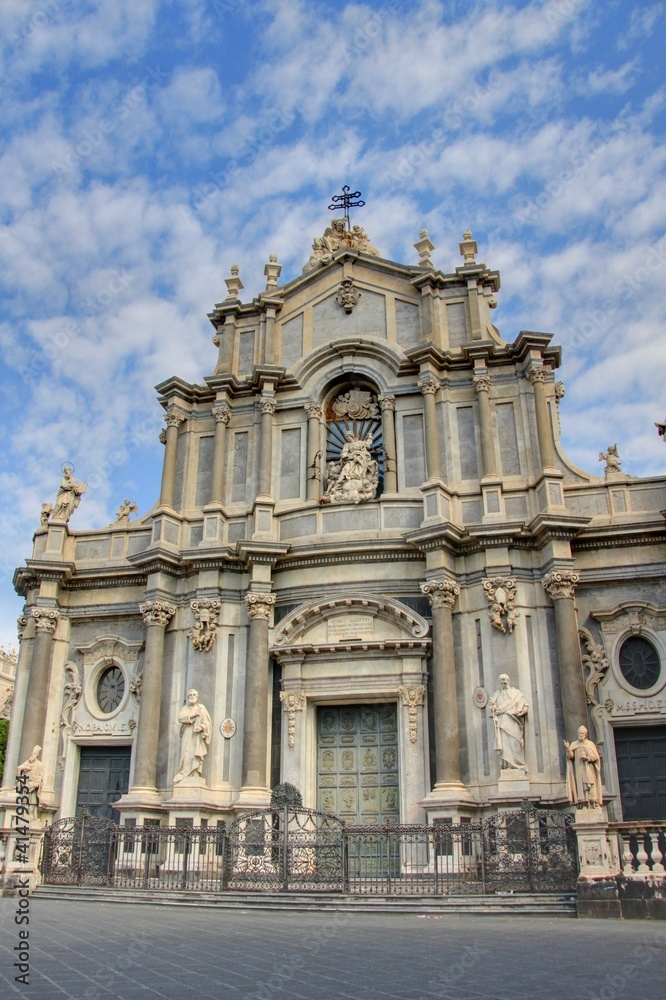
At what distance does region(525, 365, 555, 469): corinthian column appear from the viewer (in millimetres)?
20641

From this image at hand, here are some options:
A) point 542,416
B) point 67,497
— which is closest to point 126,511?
point 67,497

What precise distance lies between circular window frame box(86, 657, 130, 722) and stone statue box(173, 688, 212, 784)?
2.69 m

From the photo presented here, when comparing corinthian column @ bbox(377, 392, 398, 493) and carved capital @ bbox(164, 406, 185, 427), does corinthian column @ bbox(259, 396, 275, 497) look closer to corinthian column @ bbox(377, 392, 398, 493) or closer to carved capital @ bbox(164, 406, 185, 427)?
carved capital @ bbox(164, 406, 185, 427)

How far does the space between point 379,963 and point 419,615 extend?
12.4 metres

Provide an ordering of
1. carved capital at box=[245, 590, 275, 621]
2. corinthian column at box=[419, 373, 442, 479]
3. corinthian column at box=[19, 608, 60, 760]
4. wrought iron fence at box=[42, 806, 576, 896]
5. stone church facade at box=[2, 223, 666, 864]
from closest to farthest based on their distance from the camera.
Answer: wrought iron fence at box=[42, 806, 576, 896]
stone church facade at box=[2, 223, 666, 864]
carved capital at box=[245, 590, 275, 621]
corinthian column at box=[419, 373, 442, 479]
corinthian column at box=[19, 608, 60, 760]

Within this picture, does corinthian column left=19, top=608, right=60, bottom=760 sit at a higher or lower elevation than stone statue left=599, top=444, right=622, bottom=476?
lower

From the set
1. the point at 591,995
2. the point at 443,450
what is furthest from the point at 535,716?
the point at 591,995

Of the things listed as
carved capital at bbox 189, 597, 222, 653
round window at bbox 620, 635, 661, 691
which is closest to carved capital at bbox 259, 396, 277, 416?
carved capital at bbox 189, 597, 222, 653

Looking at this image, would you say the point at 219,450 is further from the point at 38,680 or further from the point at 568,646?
the point at 568,646

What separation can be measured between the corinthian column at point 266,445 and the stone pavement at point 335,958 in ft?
37.8

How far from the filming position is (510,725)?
17.9 meters

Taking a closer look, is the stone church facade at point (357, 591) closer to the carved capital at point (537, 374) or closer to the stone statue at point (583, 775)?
the carved capital at point (537, 374)

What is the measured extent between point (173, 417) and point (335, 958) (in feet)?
57.2

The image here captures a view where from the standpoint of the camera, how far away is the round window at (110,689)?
73.2 ft
